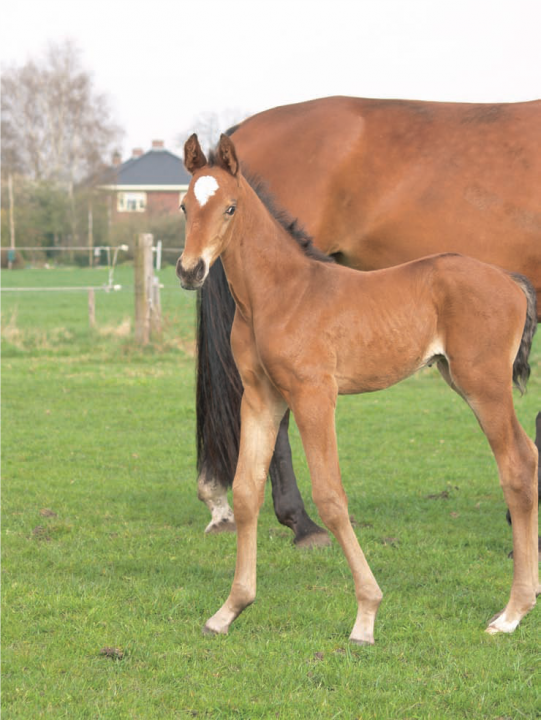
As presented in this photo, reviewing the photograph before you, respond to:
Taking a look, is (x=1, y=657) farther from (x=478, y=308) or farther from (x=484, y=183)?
(x=484, y=183)

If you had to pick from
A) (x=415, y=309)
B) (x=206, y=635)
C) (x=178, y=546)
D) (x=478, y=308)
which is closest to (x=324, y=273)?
(x=415, y=309)

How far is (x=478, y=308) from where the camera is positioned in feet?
13.1

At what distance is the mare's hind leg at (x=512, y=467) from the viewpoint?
400 cm

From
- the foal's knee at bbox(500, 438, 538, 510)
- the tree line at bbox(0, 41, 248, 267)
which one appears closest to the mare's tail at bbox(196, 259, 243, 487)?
the foal's knee at bbox(500, 438, 538, 510)

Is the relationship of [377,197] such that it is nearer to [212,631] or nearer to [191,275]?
[191,275]

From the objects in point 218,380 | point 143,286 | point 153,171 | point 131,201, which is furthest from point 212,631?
point 153,171

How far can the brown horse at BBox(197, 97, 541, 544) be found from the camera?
5.39 meters

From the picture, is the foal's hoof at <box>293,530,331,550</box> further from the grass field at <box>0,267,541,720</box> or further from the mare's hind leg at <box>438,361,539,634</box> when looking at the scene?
the mare's hind leg at <box>438,361,539,634</box>

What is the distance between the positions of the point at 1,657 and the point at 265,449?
144 cm

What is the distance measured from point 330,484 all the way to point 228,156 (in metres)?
1.48

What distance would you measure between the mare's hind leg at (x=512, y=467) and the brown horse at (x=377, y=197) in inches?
63.0

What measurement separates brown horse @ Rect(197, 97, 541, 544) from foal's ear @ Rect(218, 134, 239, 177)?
1.63 meters

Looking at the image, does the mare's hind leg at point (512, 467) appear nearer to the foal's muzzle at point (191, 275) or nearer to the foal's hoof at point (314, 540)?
the foal's muzzle at point (191, 275)

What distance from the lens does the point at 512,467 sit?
13.4ft
